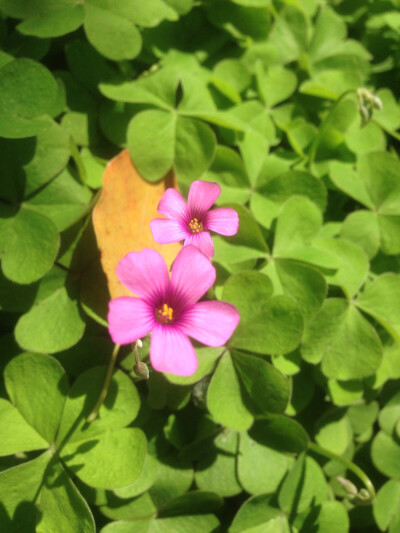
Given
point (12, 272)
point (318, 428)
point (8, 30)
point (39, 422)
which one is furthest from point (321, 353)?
point (8, 30)

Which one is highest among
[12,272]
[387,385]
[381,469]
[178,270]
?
[178,270]

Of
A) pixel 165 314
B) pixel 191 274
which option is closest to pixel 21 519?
pixel 165 314

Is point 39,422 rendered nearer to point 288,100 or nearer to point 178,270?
point 178,270

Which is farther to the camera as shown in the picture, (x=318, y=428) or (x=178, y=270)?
(x=318, y=428)

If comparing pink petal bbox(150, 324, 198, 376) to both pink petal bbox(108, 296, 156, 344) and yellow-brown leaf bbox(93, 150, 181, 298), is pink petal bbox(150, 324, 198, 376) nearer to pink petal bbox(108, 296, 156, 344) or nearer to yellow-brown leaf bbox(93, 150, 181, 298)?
pink petal bbox(108, 296, 156, 344)

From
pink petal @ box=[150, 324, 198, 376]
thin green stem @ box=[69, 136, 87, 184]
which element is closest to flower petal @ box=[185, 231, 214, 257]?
pink petal @ box=[150, 324, 198, 376]

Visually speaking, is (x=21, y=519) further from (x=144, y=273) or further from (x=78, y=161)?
(x=78, y=161)

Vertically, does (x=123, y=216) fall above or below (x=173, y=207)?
below
